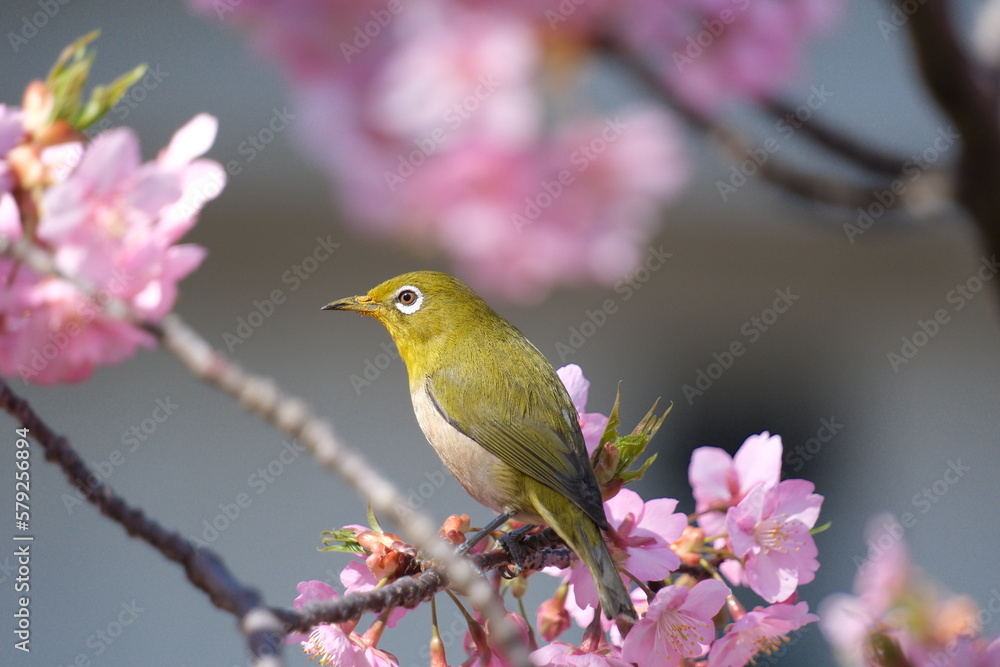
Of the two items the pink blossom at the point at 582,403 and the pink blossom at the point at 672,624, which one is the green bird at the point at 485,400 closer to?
the pink blossom at the point at 582,403

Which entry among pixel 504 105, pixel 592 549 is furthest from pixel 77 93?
pixel 592 549

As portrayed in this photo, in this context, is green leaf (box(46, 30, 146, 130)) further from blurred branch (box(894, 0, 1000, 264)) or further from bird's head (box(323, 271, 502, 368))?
blurred branch (box(894, 0, 1000, 264))

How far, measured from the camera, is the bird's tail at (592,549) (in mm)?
633

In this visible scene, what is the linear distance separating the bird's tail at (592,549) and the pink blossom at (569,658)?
Answer: 28 mm

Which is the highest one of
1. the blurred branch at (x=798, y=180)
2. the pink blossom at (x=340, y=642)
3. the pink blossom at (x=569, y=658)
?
the blurred branch at (x=798, y=180)

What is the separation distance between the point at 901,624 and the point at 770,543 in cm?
10

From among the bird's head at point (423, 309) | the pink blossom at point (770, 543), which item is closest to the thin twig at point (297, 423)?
the pink blossom at point (770, 543)

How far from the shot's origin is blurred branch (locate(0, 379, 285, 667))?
0.41 m

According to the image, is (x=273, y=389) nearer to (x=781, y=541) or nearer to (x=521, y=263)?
(x=781, y=541)

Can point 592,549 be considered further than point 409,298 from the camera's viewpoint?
No

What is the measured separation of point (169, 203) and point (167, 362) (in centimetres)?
230

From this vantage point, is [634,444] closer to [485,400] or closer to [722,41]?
[485,400]

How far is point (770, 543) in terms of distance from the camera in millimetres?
689

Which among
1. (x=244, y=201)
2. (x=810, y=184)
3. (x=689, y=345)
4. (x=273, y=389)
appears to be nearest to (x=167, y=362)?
(x=244, y=201)
